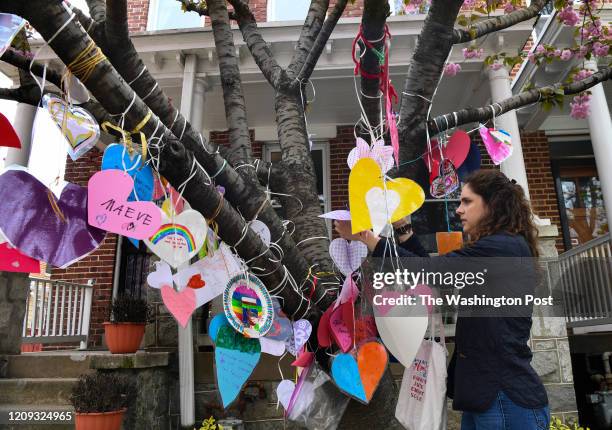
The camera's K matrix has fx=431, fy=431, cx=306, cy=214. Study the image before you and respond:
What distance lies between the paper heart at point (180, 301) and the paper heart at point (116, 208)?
388 mm

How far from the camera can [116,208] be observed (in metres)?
1.29

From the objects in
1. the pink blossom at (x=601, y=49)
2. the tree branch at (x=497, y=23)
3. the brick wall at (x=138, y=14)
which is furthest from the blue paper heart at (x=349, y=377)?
the brick wall at (x=138, y=14)

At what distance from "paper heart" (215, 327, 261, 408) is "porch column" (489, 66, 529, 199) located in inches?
136

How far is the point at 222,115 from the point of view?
623 centimetres

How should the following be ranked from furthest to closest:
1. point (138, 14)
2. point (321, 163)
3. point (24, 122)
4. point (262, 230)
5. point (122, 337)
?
1. point (138, 14)
2. point (321, 163)
3. point (24, 122)
4. point (122, 337)
5. point (262, 230)

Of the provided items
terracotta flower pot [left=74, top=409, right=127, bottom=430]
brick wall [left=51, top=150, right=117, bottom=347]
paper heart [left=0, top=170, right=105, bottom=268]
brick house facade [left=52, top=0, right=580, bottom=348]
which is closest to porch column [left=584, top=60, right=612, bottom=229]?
brick house facade [left=52, top=0, right=580, bottom=348]

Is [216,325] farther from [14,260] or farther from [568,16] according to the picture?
[568,16]

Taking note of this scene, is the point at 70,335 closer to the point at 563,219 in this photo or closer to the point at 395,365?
the point at 395,365

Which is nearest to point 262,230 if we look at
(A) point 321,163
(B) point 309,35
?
(B) point 309,35

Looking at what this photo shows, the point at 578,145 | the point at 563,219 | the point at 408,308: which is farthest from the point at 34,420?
the point at 578,145

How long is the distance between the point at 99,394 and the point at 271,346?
2.18 metres

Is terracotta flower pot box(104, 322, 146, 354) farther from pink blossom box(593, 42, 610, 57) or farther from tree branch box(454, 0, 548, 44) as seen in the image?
pink blossom box(593, 42, 610, 57)

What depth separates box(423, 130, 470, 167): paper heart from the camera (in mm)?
2275

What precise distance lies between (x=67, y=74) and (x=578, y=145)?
280 inches
